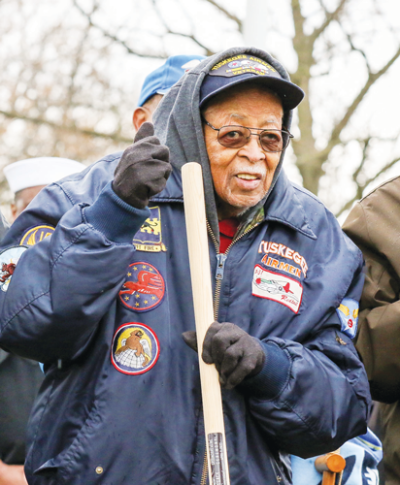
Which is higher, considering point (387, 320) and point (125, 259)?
point (125, 259)

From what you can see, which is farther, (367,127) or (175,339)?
(367,127)

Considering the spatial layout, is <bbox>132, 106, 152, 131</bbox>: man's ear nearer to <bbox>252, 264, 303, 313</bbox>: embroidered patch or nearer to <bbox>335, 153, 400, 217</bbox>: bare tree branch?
<bbox>252, 264, 303, 313</bbox>: embroidered patch

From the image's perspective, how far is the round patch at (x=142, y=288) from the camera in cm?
230

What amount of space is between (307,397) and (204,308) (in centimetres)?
50

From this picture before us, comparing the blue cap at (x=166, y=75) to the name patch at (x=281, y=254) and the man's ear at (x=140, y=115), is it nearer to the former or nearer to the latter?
the man's ear at (x=140, y=115)

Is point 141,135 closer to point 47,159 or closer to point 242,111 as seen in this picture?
point 242,111

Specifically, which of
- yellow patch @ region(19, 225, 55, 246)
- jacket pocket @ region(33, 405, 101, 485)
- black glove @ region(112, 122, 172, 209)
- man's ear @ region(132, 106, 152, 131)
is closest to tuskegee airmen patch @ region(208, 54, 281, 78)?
black glove @ region(112, 122, 172, 209)

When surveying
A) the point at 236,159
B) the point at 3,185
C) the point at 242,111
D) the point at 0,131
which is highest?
the point at 242,111

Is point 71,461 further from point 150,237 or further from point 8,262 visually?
point 150,237

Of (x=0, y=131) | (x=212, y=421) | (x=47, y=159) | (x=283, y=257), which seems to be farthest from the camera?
(x=0, y=131)

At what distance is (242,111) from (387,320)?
1.06 m

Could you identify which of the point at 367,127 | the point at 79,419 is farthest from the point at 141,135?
the point at 367,127

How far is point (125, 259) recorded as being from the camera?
7.12 ft

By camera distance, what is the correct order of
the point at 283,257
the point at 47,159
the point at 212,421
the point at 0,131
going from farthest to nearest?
1. the point at 0,131
2. the point at 47,159
3. the point at 283,257
4. the point at 212,421
